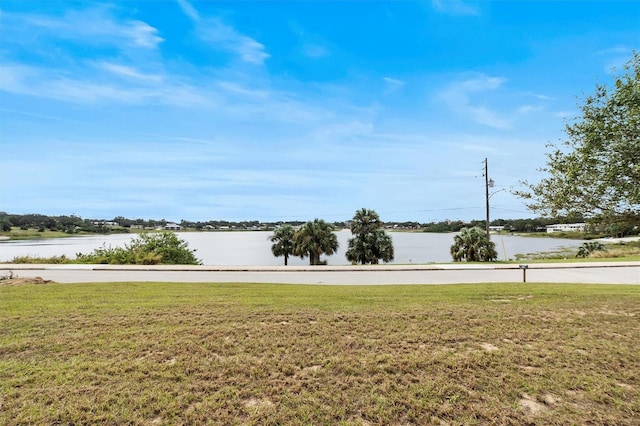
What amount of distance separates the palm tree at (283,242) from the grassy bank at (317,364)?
3228 centimetres

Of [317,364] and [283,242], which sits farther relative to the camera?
[283,242]

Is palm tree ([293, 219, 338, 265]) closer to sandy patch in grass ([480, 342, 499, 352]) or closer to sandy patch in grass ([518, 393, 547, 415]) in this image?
sandy patch in grass ([480, 342, 499, 352])

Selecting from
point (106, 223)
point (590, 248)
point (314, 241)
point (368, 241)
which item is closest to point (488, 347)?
point (314, 241)

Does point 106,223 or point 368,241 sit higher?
point 106,223

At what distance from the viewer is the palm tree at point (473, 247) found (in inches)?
1136

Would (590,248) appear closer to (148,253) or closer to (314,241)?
(314,241)

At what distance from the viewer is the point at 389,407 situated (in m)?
3.30

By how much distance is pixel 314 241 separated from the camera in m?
34.8

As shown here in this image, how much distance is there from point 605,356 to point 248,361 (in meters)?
4.66

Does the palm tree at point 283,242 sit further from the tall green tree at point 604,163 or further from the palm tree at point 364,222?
the tall green tree at point 604,163

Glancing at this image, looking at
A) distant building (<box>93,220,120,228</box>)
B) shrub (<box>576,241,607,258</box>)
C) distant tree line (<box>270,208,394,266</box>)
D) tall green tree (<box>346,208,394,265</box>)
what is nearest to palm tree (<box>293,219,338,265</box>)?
distant tree line (<box>270,208,394,266</box>)

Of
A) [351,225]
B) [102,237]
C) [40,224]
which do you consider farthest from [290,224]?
[40,224]

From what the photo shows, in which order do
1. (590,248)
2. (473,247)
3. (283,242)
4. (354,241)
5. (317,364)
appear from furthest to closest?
(283,242), (354,241), (590,248), (473,247), (317,364)

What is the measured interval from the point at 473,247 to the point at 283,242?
2028cm
